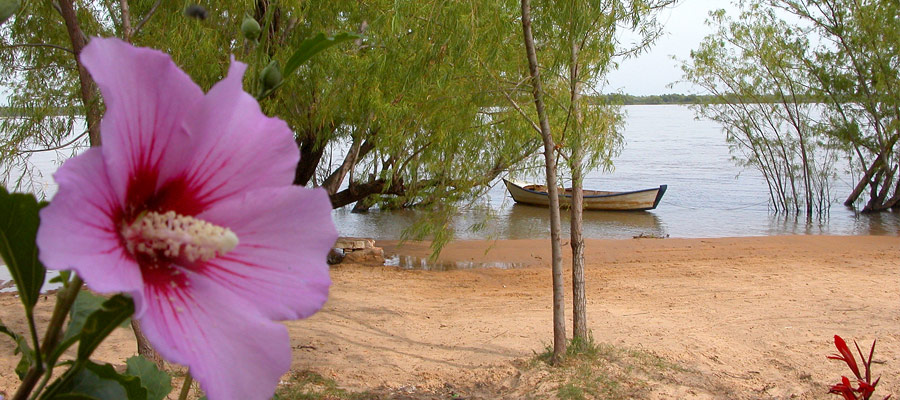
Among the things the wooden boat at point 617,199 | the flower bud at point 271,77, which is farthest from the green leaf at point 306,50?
the wooden boat at point 617,199

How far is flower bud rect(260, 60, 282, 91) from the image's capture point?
37cm

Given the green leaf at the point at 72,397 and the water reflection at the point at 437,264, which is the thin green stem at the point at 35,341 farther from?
the water reflection at the point at 437,264

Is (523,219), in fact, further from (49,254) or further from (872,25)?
(49,254)

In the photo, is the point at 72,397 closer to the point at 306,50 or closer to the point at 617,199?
the point at 306,50

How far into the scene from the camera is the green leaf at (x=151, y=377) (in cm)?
50

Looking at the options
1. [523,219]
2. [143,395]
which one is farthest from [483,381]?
[523,219]

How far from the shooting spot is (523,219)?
15695 mm

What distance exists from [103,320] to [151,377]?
0.78ft

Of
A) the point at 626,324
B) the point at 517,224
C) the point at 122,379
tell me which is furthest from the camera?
the point at 517,224

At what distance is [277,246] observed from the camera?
350 millimetres

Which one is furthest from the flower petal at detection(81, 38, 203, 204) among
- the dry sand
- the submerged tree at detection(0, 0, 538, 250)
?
the dry sand

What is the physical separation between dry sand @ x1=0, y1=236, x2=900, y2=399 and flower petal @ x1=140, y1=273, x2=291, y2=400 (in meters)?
4.21

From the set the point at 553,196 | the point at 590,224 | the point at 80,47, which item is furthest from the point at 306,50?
the point at 590,224

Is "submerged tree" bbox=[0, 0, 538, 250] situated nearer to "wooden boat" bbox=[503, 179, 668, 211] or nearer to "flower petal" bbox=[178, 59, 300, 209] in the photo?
"flower petal" bbox=[178, 59, 300, 209]
